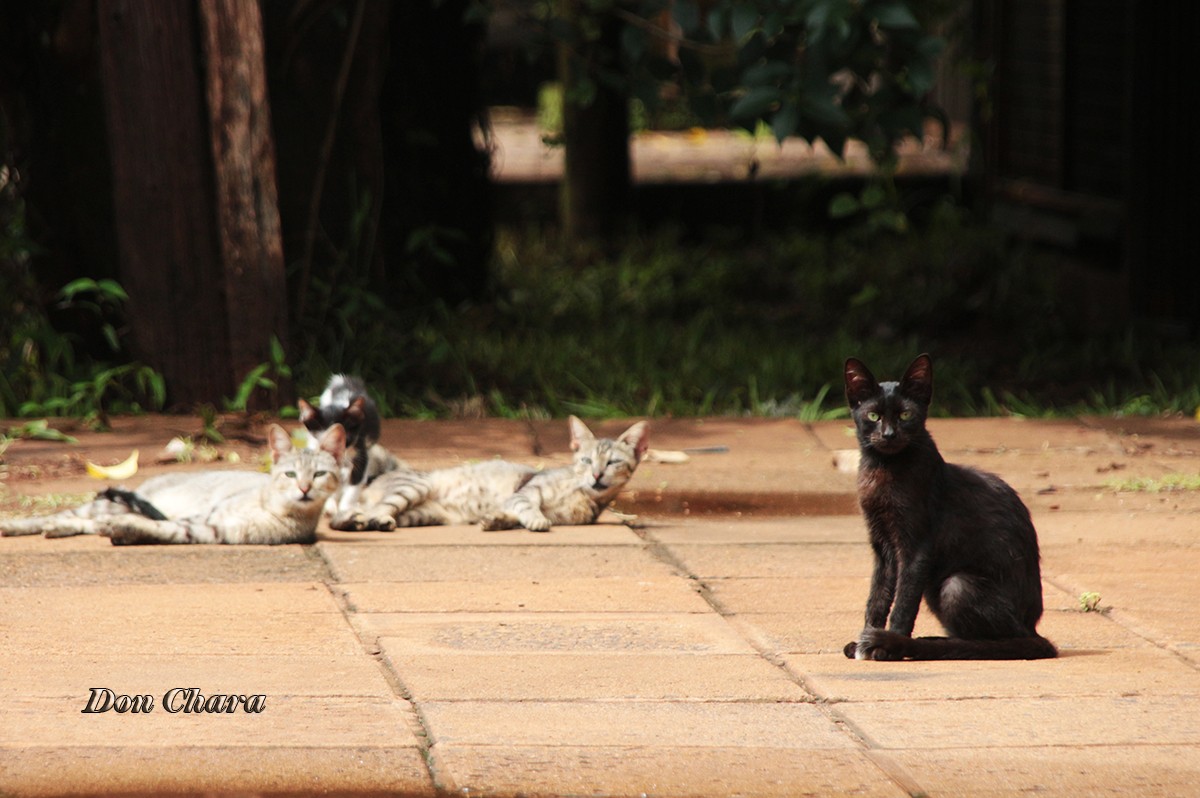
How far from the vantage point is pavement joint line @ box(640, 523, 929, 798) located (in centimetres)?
328

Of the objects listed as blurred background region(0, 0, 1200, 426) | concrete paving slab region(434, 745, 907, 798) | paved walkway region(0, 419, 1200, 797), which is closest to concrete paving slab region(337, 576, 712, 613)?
paved walkway region(0, 419, 1200, 797)

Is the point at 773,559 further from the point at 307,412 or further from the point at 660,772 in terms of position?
the point at 660,772

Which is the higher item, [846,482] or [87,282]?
[87,282]

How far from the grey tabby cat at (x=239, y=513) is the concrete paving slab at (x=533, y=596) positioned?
0.62 m

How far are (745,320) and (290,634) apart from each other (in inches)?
290

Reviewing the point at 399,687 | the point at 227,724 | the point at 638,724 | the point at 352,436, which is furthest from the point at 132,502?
the point at 638,724

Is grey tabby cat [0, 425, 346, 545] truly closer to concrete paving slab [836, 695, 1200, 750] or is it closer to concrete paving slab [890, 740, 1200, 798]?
concrete paving slab [836, 695, 1200, 750]

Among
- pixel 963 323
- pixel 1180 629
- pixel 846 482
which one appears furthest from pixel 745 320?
pixel 1180 629

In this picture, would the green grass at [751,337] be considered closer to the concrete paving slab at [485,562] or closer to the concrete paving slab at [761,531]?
the concrete paving slab at [761,531]

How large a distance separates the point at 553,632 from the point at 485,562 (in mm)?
928

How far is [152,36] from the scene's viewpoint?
7426 mm

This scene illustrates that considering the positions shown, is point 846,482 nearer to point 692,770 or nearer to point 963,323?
point 692,770

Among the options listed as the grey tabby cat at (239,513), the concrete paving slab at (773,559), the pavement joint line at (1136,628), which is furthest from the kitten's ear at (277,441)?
the pavement joint line at (1136,628)

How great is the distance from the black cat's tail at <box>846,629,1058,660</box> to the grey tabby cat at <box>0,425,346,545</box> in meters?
2.18
